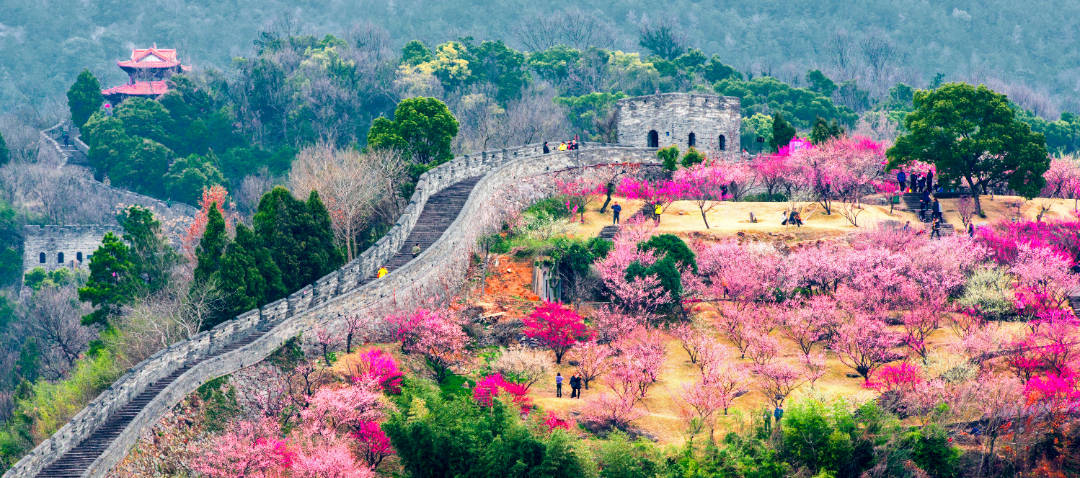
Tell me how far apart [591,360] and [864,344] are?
1015cm

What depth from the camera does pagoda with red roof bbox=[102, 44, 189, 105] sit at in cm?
10538

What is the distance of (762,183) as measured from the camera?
67.4 metres

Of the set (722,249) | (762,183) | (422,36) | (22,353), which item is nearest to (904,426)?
(722,249)

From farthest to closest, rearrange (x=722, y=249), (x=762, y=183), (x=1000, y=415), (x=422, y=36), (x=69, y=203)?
(x=422, y=36) < (x=69, y=203) < (x=762, y=183) < (x=722, y=249) < (x=1000, y=415)

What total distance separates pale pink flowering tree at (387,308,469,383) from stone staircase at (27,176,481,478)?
2543 millimetres

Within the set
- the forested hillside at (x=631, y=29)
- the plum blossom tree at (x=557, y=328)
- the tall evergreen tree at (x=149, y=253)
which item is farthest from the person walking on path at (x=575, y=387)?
the forested hillside at (x=631, y=29)

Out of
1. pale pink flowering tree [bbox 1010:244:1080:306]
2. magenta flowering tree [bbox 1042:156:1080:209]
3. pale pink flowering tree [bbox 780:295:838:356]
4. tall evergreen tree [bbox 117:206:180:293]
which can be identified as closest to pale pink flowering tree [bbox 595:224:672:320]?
pale pink flowering tree [bbox 780:295:838:356]

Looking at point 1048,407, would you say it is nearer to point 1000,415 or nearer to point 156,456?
point 1000,415

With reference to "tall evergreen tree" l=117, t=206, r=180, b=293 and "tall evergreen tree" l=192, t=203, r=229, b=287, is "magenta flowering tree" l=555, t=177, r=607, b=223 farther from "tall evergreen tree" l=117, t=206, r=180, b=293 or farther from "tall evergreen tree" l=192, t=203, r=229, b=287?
"tall evergreen tree" l=117, t=206, r=180, b=293

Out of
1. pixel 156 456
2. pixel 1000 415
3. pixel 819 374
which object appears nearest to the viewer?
pixel 156 456

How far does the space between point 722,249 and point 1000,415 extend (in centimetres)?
1655

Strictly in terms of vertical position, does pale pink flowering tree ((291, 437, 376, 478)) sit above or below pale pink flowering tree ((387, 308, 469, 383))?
below

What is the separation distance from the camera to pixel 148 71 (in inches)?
4318

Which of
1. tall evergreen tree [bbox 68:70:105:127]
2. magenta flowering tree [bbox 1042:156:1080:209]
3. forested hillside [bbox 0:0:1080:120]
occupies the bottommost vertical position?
magenta flowering tree [bbox 1042:156:1080:209]
